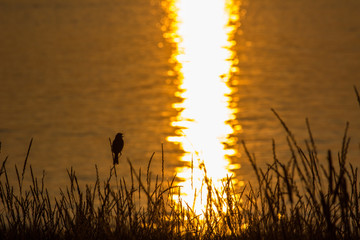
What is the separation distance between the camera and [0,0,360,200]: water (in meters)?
16.8

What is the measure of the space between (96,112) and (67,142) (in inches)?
142

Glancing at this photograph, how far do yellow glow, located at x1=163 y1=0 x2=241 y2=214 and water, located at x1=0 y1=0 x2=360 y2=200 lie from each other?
0.15m

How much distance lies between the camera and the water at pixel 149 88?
55.2ft

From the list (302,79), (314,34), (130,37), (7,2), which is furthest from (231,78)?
(7,2)

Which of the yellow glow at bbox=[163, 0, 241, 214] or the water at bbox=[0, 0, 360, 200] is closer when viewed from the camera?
the yellow glow at bbox=[163, 0, 241, 214]

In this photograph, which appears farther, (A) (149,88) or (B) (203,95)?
(A) (149,88)

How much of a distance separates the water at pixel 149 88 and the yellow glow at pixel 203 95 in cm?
15

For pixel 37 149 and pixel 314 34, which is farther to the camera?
pixel 314 34

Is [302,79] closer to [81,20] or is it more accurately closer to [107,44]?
[107,44]

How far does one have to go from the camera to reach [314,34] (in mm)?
40906

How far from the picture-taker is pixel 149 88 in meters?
25.9

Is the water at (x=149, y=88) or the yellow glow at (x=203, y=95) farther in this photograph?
the water at (x=149, y=88)

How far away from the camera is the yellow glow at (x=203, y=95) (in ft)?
47.4

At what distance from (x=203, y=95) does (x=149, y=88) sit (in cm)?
204
